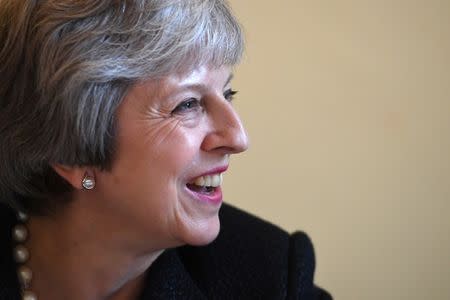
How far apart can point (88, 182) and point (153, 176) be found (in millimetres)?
130

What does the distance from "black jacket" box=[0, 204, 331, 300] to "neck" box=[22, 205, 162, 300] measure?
0.05 m

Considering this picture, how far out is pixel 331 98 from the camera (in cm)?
164

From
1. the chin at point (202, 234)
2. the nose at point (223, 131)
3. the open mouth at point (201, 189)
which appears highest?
the nose at point (223, 131)

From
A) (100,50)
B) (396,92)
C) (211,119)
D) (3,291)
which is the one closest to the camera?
(100,50)

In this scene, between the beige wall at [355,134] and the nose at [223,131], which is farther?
the beige wall at [355,134]

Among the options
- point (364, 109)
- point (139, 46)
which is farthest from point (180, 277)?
point (364, 109)

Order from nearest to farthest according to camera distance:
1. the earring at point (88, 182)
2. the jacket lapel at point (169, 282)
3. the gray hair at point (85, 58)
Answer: the gray hair at point (85, 58)
the earring at point (88, 182)
the jacket lapel at point (169, 282)

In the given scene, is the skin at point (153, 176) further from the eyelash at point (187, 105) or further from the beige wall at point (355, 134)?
the beige wall at point (355, 134)

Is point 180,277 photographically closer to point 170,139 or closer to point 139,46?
point 170,139

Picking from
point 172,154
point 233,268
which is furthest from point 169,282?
point 172,154

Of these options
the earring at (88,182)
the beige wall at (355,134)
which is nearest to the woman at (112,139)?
the earring at (88,182)

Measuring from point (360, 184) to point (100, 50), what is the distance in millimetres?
1076

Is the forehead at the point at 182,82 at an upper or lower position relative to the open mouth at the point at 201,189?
upper

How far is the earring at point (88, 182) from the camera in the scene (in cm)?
95
